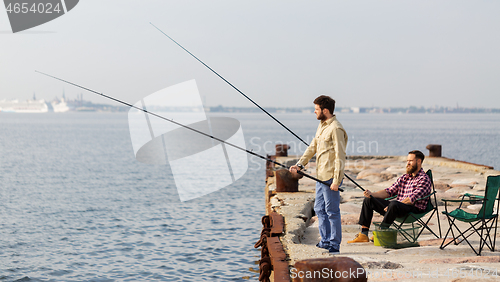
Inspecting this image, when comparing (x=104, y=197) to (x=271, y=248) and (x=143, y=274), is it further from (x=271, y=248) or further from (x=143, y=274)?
(x=271, y=248)

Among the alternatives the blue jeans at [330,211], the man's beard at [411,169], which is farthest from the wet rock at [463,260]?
the man's beard at [411,169]

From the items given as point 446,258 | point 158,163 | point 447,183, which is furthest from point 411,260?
point 158,163

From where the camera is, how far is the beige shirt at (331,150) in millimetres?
5422

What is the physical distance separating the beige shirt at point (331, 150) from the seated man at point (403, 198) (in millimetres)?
Result: 851

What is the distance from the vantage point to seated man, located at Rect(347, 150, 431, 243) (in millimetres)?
5951

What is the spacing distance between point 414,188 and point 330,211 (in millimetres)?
1307

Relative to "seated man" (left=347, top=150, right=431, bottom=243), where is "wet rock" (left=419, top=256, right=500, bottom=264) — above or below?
below

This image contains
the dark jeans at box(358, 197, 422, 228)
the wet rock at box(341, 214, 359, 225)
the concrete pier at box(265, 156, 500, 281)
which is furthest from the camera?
the wet rock at box(341, 214, 359, 225)

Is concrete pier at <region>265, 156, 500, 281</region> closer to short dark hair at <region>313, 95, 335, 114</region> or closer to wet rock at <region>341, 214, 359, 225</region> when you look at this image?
wet rock at <region>341, 214, 359, 225</region>

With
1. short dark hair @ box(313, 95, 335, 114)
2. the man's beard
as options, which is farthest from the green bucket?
short dark hair @ box(313, 95, 335, 114)

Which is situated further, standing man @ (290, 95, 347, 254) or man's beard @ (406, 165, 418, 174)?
man's beard @ (406, 165, 418, 174)

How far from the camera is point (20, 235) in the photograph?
13.0m

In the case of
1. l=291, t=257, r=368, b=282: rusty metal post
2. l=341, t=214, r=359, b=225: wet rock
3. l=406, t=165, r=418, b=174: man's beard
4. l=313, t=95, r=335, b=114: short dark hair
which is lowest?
l=341, t=214, r=359, b=225: wet rock

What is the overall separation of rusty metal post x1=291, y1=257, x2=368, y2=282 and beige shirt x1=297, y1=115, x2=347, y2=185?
2059 millimetres
